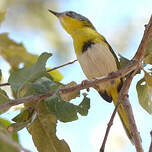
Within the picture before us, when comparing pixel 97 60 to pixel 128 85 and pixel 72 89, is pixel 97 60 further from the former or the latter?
pixel 72 89

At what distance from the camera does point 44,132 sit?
2217mm

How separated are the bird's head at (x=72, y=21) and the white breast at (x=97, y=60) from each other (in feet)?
1.35

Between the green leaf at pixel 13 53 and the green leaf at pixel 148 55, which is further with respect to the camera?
the green leaf at pixel 13 53

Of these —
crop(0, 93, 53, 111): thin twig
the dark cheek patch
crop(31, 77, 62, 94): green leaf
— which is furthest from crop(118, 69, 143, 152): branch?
the dark cheek patch

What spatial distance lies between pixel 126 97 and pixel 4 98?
769mm

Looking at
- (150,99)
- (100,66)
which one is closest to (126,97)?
(150,99)

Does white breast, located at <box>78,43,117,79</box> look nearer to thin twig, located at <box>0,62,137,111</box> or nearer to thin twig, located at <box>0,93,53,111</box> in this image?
thin twig, located at <box>0,62,137,111</box>

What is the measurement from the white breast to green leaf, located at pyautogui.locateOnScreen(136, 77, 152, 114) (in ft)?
1.62

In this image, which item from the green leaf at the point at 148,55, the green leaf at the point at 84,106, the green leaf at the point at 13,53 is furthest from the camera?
the green leaf at the point at 13,53

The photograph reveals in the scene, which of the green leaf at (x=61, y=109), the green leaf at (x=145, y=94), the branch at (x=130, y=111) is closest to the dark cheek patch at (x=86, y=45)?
the green leaf at (x=145, y=94)

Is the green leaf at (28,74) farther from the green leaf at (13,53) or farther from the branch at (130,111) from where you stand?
the green leaf at (13,53)

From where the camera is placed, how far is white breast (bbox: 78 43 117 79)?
293cm

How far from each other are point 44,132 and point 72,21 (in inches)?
59.2

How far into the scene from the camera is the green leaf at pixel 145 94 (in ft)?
8.00
